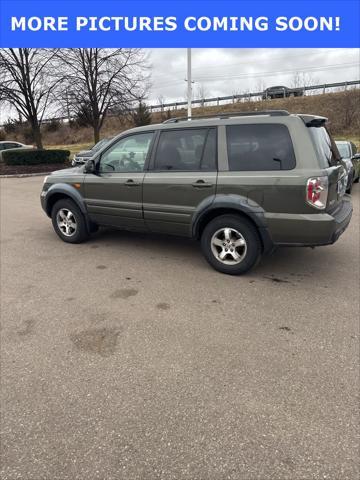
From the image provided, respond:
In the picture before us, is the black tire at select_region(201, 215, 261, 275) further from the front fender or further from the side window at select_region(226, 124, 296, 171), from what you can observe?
the front fender

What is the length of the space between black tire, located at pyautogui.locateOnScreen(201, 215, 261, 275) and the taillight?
718mm

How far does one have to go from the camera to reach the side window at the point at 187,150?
14.1 ft

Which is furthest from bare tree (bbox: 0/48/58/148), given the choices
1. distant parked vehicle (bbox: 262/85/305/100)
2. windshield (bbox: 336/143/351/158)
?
distant parked vehicle (bbox: 262/85/305/100)

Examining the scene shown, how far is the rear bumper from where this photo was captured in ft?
12.3

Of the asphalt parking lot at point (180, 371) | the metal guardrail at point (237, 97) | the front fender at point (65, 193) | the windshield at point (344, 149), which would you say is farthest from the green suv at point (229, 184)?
the metal guardrail at point (237, 97)

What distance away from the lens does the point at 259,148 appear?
399 cm

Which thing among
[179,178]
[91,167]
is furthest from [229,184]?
[91,167]

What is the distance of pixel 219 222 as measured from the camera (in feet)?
14.1

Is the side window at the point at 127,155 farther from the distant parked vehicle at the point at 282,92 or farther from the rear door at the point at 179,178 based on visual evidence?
the distant parked vehicle at the point at 282,92

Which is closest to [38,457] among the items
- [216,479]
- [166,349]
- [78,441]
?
[78,441]

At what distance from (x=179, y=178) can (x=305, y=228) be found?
164cm

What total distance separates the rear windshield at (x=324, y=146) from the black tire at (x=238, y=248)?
1050mm

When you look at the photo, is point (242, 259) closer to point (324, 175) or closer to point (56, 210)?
point (324, 175)

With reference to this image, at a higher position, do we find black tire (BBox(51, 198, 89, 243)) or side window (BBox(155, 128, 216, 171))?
side window (BBox(155, 128, 216, 171))
